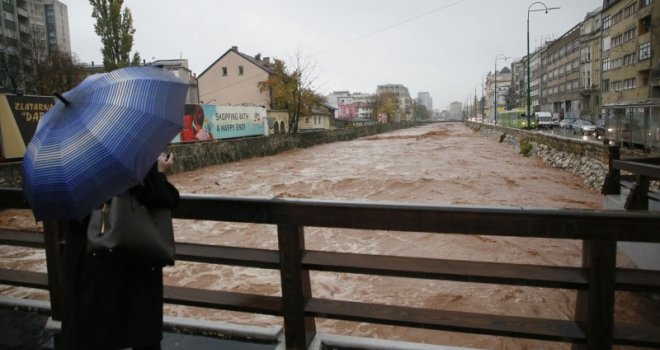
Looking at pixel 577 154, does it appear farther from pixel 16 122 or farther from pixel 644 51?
pixel 644 51

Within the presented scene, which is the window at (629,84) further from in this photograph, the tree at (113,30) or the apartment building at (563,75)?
the tree at (113,30)

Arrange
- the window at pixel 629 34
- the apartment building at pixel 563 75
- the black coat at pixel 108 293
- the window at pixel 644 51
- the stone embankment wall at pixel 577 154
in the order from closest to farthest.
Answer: the black coat at pixel 108 293 < the stone embankment wall at pixel 577 154 < the window at pixel 644 51 < the window at pixel 629 34 < the apartment building at pixel 563 75

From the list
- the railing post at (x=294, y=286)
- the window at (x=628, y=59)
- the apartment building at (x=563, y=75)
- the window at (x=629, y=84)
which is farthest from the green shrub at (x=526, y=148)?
the apartment building at (x=563, y=75)

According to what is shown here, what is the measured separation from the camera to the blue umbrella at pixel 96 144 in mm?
1815

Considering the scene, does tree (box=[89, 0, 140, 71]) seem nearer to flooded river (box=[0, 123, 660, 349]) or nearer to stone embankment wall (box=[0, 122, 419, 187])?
stone embankment wall (box=[0, 122, 419, 187])

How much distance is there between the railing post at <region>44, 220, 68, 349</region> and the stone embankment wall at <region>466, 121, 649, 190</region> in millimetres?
14130

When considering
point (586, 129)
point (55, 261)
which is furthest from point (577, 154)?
point (55, 261)

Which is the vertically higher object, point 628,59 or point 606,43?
point 606,43

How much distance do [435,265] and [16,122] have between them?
614 inches

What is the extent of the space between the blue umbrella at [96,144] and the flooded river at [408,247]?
74.1 inches

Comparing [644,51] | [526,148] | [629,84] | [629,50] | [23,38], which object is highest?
[23,38]

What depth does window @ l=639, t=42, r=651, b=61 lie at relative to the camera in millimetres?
46750

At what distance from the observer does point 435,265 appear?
2.49 metres

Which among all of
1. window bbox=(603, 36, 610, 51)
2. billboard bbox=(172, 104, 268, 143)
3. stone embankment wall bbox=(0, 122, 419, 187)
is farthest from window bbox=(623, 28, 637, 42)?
billboard bbox=(172, 104, 268, 143)
